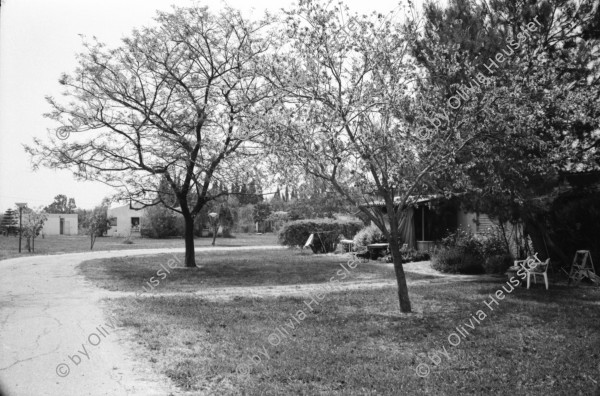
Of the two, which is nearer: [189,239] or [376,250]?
[189,239]

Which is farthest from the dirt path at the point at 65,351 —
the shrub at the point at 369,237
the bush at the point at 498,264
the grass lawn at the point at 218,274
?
the shrub at the point at 369,237

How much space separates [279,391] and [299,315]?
154 inches

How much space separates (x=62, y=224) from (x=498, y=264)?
60343 millimetres

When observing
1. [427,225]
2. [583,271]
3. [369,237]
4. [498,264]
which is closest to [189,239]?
[369,237]

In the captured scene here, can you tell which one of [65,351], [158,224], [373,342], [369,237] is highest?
[158,224]

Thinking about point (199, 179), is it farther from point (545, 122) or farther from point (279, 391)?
point (279, 391)

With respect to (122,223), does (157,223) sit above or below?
below

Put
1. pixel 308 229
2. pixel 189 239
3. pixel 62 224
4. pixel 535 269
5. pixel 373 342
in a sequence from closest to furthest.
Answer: pixel 373 342, pixel 535 269, pixel 189 239, pixel 308 229, pixel 62 224

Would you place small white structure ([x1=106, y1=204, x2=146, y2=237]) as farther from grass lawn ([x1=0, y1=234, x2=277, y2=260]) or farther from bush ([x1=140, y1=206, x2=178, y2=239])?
grass lawn ([x1=0, y1=234, x2=277, y2=260])

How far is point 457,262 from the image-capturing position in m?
16.0

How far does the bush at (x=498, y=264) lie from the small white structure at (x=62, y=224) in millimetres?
58008

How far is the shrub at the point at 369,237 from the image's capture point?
2297 centimetres

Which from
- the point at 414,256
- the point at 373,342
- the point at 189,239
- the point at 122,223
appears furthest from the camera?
the point at 122,223

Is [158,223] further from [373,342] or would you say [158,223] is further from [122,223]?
[373,342]
